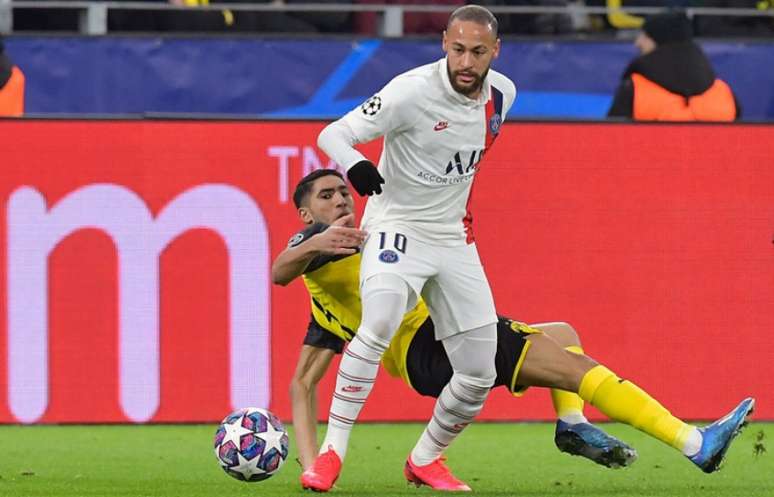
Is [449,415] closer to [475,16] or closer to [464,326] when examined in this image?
[464,326]

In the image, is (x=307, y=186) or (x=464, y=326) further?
(x=307, y=186)

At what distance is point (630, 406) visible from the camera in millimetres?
7543

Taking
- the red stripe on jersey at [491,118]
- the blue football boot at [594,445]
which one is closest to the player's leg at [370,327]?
the red stripe on jersey at [491,118]

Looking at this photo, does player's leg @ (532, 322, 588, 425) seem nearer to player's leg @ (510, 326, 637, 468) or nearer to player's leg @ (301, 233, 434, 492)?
player's leg @ (510, 326, 637, 468)

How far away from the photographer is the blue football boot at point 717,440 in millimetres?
7383

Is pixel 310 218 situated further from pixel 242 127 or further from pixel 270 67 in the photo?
pixel 270 67

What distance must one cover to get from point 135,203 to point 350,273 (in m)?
3.34

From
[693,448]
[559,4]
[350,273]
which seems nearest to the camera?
[693,448]

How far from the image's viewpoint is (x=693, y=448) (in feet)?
24.4

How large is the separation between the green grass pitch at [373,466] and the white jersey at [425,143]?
3.75 feet

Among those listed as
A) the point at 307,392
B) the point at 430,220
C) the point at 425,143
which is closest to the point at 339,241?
the point at 430,220

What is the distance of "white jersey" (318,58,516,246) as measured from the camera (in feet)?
24.7

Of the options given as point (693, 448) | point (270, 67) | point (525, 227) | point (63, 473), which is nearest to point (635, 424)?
point (693, 448)

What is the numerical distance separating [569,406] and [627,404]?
0.56 m
